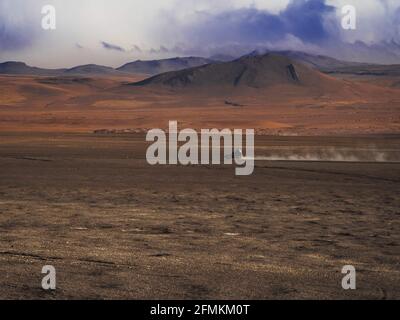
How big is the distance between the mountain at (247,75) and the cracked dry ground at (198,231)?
326 feet

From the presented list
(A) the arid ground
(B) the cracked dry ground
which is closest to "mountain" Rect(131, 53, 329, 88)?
(A) the arid ground

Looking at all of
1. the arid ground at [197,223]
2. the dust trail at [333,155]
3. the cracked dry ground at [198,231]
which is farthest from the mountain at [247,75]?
the cracked dry ground at [198,231]

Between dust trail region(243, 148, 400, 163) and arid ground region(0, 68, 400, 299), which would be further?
dust trail region(243, 148, 400, 163)

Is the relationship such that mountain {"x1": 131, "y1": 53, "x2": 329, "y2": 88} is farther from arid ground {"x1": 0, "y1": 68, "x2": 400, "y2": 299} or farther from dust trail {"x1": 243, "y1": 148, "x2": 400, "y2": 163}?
arid ground {"x1": 0, "y1": 68, "x2": 400, "y2": 299}

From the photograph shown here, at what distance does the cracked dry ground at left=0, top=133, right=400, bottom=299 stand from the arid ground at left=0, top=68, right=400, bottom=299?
0.02 m

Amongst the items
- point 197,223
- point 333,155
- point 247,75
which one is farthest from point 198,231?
point 247,75

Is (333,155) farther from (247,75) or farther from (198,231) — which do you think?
(247,75)

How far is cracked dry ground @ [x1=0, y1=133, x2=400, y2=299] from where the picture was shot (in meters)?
8.08

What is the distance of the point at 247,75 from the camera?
126562 mm

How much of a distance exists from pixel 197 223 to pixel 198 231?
92cm

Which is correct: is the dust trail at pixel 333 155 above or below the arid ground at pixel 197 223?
above

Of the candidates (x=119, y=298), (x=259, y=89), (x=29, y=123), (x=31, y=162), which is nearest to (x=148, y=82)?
(x=259, y=89)

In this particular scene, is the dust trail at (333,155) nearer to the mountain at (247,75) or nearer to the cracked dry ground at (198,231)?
the cracked dry ground at (198,231)

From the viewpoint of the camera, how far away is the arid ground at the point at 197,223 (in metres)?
8.14
